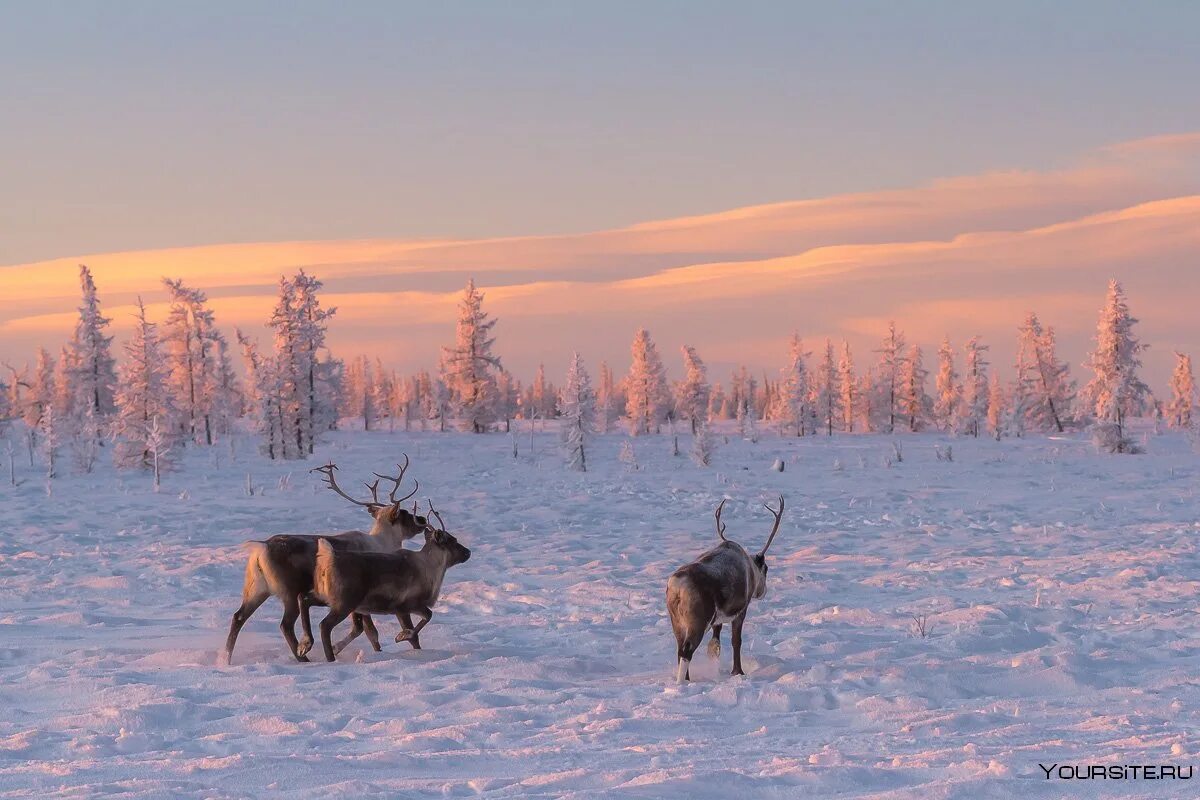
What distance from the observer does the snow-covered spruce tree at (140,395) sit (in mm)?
42125

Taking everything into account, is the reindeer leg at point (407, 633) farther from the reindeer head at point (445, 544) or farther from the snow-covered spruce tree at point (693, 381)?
the snow-covered spruce tree at point (693, 381)

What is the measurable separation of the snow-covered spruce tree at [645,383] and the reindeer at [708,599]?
7529cm

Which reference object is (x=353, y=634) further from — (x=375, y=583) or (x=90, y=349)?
(x=90, y=349)

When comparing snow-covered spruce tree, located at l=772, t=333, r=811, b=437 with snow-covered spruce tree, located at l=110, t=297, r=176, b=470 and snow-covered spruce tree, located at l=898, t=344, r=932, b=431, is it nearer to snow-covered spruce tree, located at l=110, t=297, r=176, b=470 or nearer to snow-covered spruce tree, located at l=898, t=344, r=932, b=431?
snow-covered spruce tree, located at l=898, t=344, r=932, b=431

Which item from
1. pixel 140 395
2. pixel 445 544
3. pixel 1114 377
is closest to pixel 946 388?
pixel 1114 377

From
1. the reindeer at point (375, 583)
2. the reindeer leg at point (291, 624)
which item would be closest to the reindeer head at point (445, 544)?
the reindeer at point (375, 583)

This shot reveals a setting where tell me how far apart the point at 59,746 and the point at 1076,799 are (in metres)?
6.42

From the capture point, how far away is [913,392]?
305 ft

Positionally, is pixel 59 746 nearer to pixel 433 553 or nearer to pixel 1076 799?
pixel 433 553

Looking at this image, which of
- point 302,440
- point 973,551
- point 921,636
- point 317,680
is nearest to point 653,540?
point 973,551

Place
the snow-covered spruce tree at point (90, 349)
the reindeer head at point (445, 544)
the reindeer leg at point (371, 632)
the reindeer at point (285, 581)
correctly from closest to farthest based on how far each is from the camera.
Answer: the reindeer at point (285, 581) → the reindeer leg at point (371, 632) → the reindeer head at point (445, 544) → the snow-covered spruce tree at point (90, 349)

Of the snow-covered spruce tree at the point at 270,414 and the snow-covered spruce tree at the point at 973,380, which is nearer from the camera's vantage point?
the snow-covered spruce tree at the point at 270,414

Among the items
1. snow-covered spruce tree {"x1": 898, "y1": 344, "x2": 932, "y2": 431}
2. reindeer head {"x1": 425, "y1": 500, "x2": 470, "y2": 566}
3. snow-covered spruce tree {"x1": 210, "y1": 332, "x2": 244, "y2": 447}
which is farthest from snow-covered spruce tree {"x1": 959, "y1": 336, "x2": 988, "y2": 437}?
reindeer head {"x1": 425, "y1": 500, "x2": 470, "y2": 566}

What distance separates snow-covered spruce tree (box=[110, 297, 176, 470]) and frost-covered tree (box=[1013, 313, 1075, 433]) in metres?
60.0
